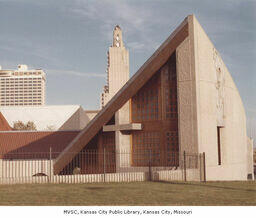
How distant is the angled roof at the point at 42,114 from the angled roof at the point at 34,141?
1262 inches

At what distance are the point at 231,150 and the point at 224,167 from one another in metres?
2.28

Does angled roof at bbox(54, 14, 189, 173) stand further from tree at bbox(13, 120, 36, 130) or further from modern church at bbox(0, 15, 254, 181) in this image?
tree at bbox(13, 120, 36, 130)

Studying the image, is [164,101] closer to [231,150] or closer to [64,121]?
[231,150]

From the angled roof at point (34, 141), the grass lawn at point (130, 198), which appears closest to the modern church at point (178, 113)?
the grass lawn at point (130, 198)

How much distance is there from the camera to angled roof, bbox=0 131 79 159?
35409 mm

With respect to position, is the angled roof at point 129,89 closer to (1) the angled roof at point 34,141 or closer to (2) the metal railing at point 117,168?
(2) the metal railing at point 117,168

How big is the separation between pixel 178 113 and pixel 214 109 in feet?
6.98

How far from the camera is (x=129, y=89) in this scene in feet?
76.0

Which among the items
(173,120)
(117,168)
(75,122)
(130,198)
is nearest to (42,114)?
(75,122)

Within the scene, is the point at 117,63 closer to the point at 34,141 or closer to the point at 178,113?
the point at 34,141

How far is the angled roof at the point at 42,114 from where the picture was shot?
7106 centimetres
